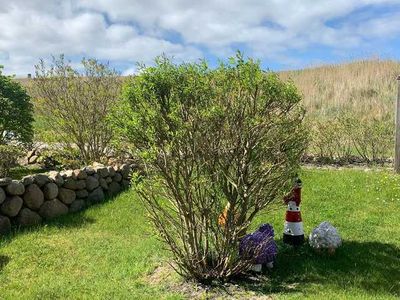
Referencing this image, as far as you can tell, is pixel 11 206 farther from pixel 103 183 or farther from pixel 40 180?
pixel 103 183

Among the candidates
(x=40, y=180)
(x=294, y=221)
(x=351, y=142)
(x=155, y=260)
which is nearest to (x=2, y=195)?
(x=40, y=180)

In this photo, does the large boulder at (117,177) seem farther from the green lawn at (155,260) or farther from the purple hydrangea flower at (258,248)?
the purple hydrangea flower at (258,248)

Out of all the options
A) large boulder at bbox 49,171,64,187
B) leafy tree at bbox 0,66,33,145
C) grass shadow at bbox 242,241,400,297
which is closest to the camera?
grass shadow at bbox 242,241,400,297

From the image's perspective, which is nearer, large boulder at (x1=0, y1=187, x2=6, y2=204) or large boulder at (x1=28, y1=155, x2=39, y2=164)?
large boulder at (x1=0, y1=187, x2=6, y2=204)

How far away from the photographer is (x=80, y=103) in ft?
38.6

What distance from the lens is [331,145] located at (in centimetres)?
1395

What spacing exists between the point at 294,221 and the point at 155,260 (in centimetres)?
180

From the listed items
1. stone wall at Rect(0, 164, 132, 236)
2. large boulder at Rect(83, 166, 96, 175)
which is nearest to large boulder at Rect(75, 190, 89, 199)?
stone wall at Rect(0, 164, 132, 236)

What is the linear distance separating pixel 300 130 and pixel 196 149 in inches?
54.0

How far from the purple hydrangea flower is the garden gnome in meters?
0.67

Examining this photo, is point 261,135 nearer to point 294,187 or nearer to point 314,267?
point 294,187

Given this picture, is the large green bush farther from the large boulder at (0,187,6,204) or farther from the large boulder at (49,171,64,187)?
the large boulder at (0,187,6,204)

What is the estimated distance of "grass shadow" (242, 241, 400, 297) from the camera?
5.11 m

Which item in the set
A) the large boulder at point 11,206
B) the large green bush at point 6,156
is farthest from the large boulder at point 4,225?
the large green bush at point 6,156
